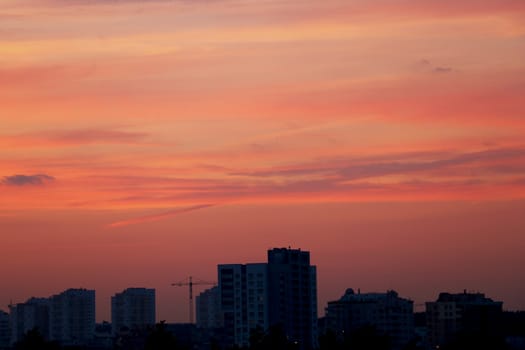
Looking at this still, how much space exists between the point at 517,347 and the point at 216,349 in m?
64.9

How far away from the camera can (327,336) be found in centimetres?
11938

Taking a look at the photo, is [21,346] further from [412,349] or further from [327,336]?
[412,349]

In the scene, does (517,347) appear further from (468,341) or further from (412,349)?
(412,349)

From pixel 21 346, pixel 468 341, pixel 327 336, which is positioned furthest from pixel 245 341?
pixel 21 346

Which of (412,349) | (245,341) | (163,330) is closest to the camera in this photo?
(163,330)

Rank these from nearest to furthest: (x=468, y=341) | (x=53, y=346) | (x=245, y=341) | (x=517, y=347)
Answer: (x=53, y=346) → (x=468, y=341) → (x=517, y=347) → (x=245, y=341)

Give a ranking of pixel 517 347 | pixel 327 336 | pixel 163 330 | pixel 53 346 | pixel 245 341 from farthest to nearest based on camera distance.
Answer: pixel 245 341, pixel 517 347, pixel 327 336, pixel 53 346, pixel 163 330

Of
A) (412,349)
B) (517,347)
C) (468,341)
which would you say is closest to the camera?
(412,349)

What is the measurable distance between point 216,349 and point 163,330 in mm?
14239

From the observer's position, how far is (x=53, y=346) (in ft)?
366

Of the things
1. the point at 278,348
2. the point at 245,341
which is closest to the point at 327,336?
the point at 278,348

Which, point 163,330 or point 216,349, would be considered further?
point 216,349

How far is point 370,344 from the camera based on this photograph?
380 ft

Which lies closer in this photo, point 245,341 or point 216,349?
point 216,349
